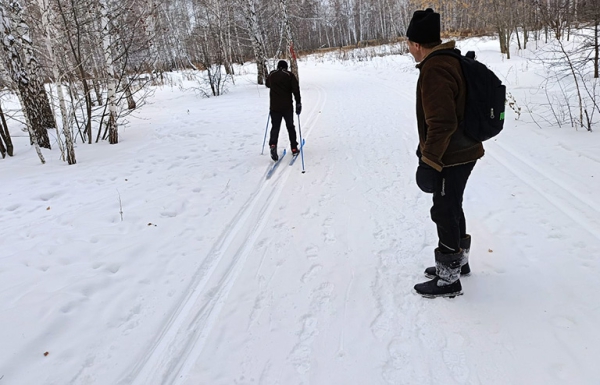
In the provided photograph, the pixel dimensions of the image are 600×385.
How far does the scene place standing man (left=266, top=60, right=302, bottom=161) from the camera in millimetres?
7070

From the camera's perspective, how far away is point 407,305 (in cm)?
295

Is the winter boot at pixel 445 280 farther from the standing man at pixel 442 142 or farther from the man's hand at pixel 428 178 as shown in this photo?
the man's hand at pixel 428 178

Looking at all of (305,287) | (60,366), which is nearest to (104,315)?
(60,366)

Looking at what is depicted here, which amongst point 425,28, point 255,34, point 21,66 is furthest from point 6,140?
point 255,34

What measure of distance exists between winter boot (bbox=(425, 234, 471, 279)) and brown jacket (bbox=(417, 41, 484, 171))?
0.78 metres

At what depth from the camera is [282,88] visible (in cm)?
710

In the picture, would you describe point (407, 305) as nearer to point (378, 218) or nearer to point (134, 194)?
point (378, 218)

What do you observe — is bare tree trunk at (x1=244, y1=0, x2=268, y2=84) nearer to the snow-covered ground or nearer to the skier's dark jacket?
the skier's dark jacket

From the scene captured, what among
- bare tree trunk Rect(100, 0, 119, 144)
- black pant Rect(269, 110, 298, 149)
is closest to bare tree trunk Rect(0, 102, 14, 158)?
bare tree trunk Rect(100, 0, 119, 144)

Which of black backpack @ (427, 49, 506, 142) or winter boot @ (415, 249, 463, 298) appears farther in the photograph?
winter boot @ (415, 249, 463, 298)

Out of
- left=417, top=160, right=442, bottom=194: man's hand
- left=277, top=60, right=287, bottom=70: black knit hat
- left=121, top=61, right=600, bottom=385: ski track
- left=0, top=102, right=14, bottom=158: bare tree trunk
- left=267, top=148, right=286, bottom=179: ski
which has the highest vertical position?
left=277, top=60, right=287, bottom=70: black knit hat

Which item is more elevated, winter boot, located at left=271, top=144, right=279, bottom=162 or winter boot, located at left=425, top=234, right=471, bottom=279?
winter boot, located at left=271, top=144, right=279, bottom=162

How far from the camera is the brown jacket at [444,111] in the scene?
95.0 inches

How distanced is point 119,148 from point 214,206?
15.0 ft
